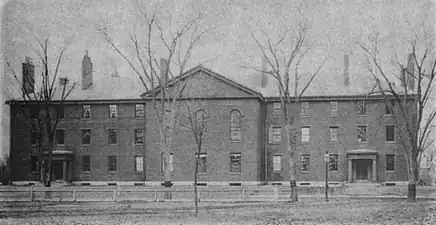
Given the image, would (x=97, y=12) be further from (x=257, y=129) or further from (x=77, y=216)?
(x=257, y=129)

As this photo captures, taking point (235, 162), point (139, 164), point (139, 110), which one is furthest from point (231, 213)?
point (139, 110)

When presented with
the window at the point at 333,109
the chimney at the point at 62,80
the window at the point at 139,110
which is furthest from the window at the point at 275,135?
the chimney at the point at 62,80

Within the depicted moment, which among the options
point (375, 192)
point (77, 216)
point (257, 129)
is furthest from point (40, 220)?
point (257, 129)

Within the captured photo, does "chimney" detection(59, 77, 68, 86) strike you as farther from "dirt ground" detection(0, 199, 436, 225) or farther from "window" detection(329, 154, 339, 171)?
"window" detection(329, 154, 339, 171)

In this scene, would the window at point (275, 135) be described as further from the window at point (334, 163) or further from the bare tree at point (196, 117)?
the bare tree at point (196, 117)

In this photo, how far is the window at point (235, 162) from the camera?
45031 millimetres

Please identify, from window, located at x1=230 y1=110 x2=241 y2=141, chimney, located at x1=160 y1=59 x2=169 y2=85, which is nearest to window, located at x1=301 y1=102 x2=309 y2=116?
window, located at x1=230 y1=110 x2=241 y2=141

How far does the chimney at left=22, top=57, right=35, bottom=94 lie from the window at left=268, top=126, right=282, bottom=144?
19760 millimetres

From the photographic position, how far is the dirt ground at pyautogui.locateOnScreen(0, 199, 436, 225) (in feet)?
75.7

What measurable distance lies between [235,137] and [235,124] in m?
1.01

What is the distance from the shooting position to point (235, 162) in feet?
148

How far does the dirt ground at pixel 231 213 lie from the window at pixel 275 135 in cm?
1656

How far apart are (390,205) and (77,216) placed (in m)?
14.6

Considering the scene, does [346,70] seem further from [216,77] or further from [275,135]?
[216,77]
